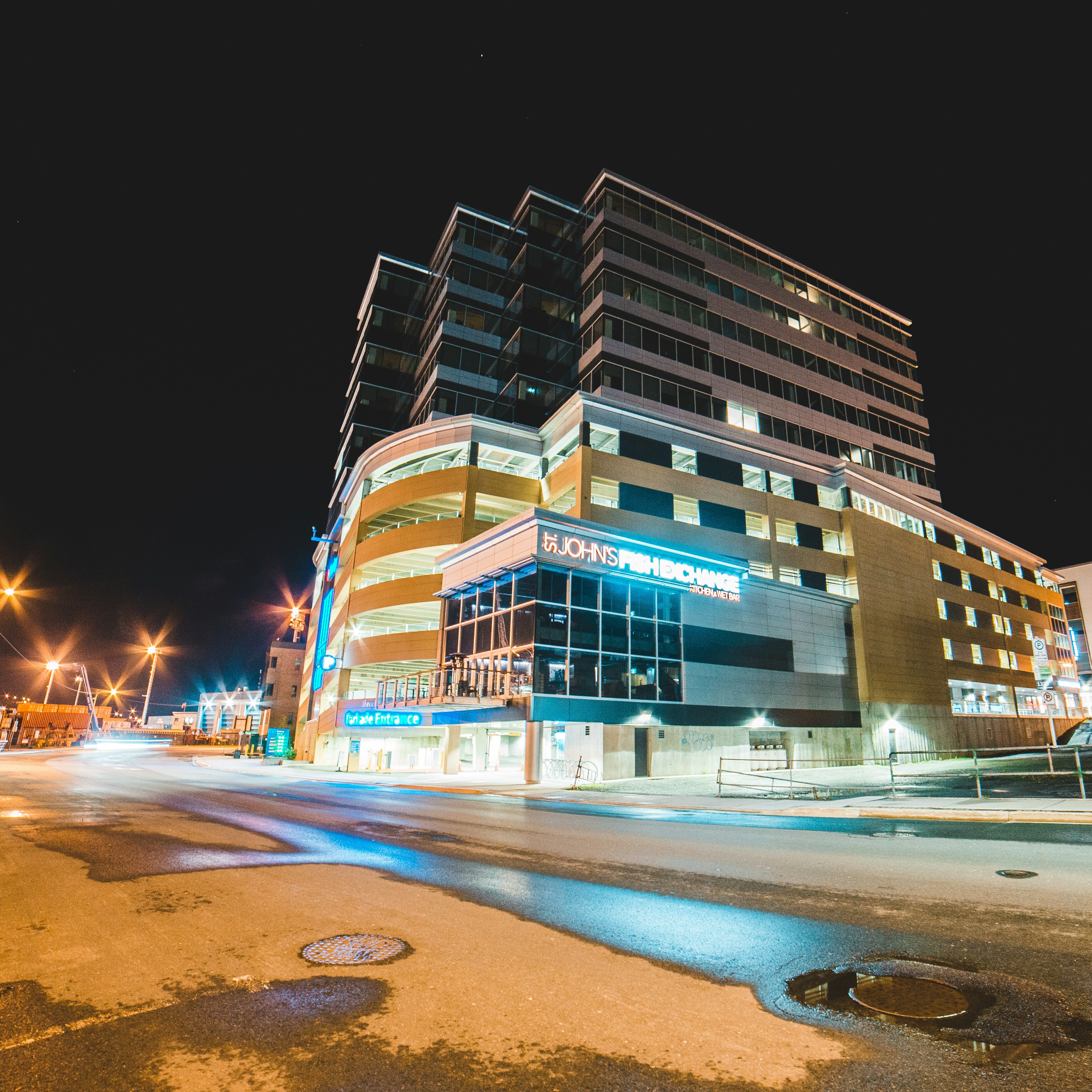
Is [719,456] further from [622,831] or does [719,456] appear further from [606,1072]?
[606,1072]

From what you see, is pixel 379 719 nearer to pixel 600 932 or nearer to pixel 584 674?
pixel 584 674

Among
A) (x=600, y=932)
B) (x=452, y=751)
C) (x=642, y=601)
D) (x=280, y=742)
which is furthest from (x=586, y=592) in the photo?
(x=280, y=742)

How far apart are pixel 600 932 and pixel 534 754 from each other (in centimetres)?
2364

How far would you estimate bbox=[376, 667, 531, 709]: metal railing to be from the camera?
3022cm

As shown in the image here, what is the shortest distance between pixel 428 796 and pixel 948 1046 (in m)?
21.5

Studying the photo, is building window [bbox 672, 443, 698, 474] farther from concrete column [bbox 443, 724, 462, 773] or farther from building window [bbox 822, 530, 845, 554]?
concrete column [bbox 443, 724, 462, 773]

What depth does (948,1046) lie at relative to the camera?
11.9 ft

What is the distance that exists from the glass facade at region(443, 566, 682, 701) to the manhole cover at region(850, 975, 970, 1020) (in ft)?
82.1

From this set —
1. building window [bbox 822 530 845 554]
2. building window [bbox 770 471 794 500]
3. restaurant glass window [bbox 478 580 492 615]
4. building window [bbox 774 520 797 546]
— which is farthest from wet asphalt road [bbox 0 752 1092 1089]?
building window [bbox 822 530 845 554]

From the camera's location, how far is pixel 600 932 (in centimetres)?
584

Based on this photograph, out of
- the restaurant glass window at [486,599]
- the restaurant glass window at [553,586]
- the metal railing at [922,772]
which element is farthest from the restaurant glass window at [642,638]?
the restaurant glass window at [486,599]

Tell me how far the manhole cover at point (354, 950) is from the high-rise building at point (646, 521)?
936 inches

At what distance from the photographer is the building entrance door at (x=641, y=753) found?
102 feet

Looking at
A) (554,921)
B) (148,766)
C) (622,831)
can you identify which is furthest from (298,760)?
(554,921)
